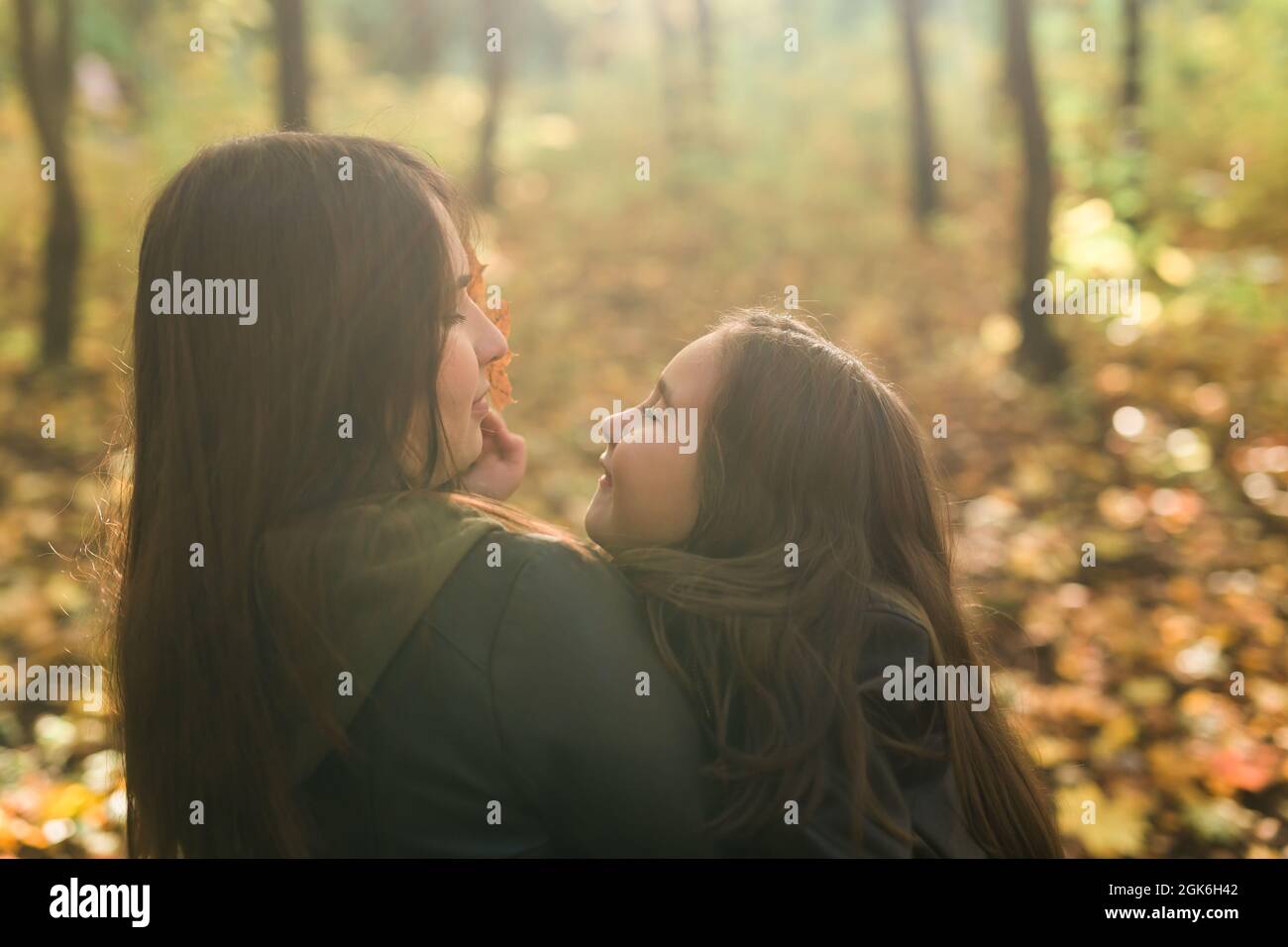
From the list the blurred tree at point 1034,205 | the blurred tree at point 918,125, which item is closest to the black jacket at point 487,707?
the blurred tree at point 1034,205

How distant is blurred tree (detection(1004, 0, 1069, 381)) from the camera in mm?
7969

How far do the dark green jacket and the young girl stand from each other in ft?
0.42

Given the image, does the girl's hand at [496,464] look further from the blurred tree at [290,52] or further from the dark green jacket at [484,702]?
the blurred tree at [290,52]

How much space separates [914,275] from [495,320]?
978 cm

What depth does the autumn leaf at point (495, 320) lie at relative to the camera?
84.4 inches

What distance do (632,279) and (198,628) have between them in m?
10.5

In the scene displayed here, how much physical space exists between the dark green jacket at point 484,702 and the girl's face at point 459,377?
242 mm

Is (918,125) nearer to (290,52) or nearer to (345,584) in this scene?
(290,52)

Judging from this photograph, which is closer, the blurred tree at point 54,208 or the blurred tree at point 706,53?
the blurred tree at point 54,208

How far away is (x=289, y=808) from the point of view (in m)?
1.76

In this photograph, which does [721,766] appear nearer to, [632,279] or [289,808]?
[289,808]

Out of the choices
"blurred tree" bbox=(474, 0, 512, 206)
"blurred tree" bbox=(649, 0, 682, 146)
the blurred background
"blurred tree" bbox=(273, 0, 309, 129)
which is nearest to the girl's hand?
the blurred background

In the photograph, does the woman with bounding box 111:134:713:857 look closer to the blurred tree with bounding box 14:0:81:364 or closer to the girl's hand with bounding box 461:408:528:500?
the girl's hand with bounding box 461:408:528:500

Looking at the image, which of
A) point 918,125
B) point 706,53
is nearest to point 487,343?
point 918,125
